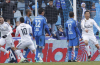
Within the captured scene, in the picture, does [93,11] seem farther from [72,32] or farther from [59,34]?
[72,32]

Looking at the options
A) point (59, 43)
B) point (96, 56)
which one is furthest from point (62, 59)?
point (96, 56)

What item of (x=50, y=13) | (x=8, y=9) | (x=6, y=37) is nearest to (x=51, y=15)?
(x=50, y=13)

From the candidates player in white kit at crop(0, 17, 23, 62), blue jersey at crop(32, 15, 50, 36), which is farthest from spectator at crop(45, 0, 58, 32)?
player in white kit at crop(0, 17, 23, 62)

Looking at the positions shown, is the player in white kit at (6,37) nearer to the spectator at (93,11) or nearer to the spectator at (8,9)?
the spectator at (8,9)

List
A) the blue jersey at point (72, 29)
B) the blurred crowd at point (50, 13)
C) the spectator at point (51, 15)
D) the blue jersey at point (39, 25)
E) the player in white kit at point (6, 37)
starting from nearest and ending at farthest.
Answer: the blue jersey at point (39, 25), the blue jersey at point (72, 29), the player in white kit at point (6, 37), the blurred crowd at point (50, 13), the spectator at point (51, 15)

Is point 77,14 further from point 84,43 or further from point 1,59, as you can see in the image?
point 1,59

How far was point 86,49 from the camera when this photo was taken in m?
11.1

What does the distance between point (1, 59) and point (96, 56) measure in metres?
3.92

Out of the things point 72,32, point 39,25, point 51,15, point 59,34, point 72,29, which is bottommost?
point 59,34

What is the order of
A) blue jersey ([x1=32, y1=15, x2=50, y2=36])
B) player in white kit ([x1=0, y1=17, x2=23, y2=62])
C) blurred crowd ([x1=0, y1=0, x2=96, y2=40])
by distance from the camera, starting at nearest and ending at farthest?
blue jersey ([x1=32, y1=15, x2=50, y2=36]), player in white kit ([x1=0, y1=17, x2=23, y2=62]), blurred crowd ([x1=0, y1=0, x2=96, y2=40])

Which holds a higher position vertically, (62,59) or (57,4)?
(57,4)

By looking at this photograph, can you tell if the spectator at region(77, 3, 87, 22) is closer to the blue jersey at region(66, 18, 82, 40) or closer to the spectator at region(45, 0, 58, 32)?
the spectator at region(45, 0, 58, 32)

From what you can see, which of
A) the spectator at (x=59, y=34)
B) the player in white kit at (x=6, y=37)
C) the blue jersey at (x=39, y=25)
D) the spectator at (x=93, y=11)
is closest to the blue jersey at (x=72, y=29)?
the blue jersey at (x=39, y=25)

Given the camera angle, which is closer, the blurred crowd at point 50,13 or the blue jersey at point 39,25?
the blue jersey at point 39,25
